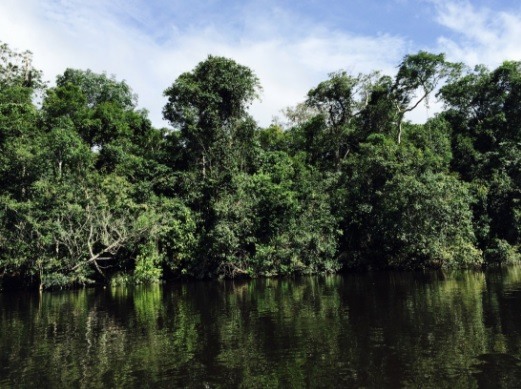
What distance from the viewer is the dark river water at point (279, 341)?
11.2 meters

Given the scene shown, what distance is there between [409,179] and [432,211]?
343 cm

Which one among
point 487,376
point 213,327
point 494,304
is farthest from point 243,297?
point 487,376

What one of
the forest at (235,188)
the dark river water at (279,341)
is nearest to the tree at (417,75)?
the forest at (235,188)

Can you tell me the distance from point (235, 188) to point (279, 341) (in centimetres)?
2719

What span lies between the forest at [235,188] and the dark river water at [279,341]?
11.3 metres

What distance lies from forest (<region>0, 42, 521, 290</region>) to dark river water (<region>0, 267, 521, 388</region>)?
36.9ft

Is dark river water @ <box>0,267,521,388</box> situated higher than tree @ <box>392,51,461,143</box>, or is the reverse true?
tree @ <box>392,51,461,143</box>

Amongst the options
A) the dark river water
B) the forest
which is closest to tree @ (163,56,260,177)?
the forest

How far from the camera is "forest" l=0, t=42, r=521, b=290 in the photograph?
36.8 metres

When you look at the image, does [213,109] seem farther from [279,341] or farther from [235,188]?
[279,341]

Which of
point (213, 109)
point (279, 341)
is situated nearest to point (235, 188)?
point (213, 109)

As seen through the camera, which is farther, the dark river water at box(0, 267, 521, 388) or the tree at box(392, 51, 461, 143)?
the tree at box(392, 51, 461, 143)

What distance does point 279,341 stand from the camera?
49.0 feet

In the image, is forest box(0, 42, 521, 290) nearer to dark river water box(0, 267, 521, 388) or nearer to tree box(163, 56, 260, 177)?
tree box(163, 56, 260, 177)
